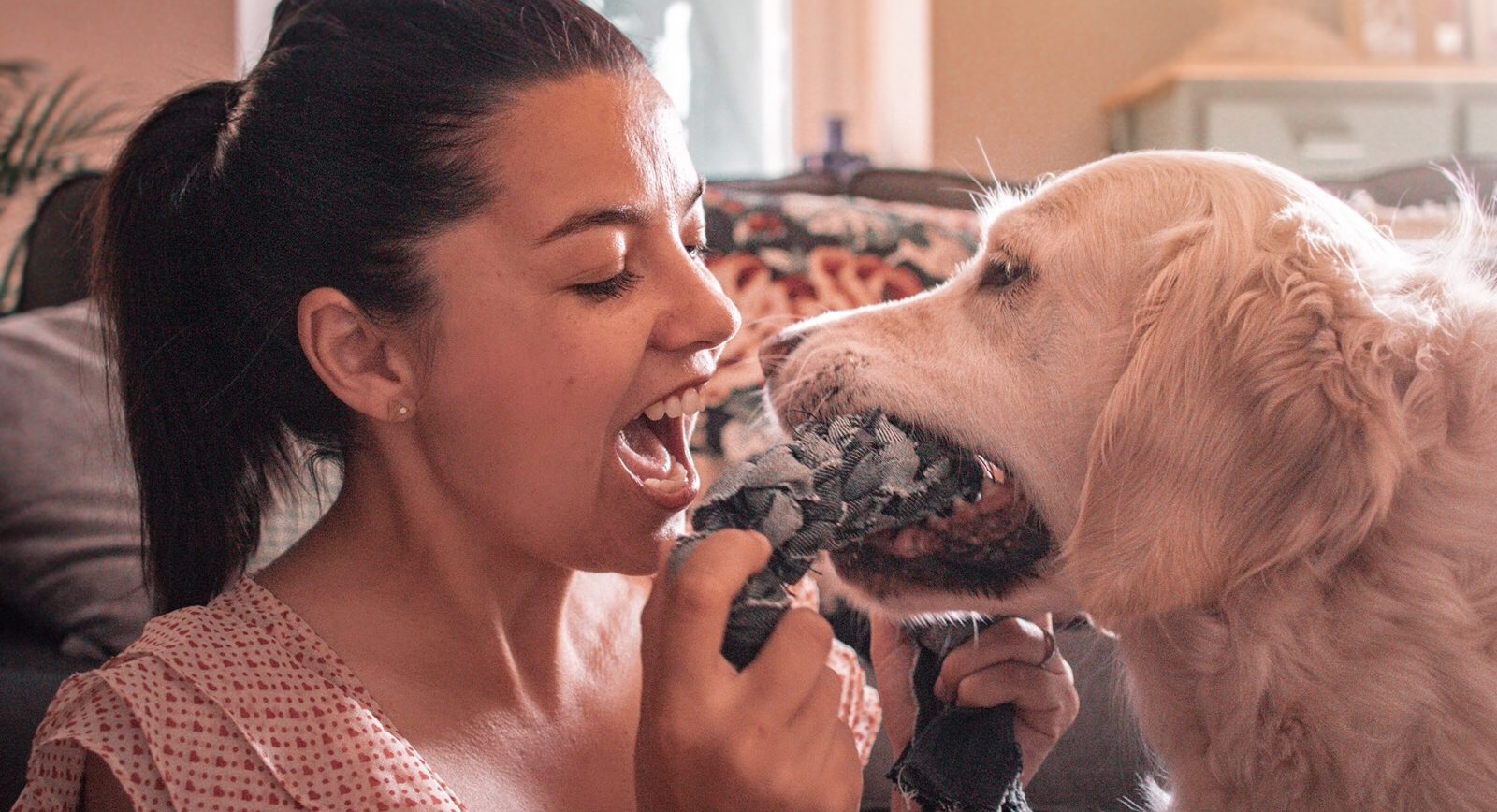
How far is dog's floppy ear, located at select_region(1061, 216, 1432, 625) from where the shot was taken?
86cm

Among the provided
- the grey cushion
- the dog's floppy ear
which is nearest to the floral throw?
the grey cushion

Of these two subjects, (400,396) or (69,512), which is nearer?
(400,396)

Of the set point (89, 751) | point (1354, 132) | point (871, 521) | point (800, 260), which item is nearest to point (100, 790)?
point (89, 751)

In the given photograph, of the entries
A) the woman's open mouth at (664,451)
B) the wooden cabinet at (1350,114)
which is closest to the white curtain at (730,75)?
the wooden cabinet at (1350,114)

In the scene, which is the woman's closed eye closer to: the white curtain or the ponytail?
the ponytail

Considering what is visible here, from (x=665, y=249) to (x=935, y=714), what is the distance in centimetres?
49

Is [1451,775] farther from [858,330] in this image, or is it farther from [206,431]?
[206,431]

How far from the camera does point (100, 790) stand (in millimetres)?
858

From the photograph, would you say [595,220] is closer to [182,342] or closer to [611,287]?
[611,287]

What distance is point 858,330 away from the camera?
45.3 inches

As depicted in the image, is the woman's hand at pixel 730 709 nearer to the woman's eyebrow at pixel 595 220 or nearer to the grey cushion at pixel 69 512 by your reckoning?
the woman's eyebrow at pixel 595 220

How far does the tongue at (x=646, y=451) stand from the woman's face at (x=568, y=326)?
2 cm

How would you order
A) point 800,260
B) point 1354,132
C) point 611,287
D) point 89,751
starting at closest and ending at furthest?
1. point 89,751
2. point 611,287
3. point 800,260
4. point 1354,132

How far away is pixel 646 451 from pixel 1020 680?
41 centimetres
